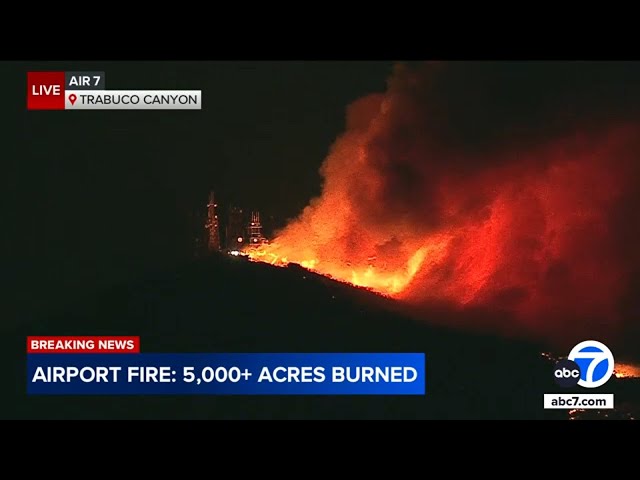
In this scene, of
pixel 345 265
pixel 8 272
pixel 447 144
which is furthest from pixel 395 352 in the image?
pixel 8 272

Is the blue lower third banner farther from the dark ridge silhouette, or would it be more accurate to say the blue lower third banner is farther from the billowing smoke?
the billowing smoke

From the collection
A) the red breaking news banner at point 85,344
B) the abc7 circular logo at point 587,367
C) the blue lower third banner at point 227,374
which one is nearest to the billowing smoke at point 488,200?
the abc7 circular logo at point 587,367

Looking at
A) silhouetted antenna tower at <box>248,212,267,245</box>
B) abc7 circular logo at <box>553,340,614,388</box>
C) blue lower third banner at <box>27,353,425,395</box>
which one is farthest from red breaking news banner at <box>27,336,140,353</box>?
abc7 circular logo at <box>553,340,614,388</box>

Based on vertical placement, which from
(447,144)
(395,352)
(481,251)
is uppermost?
(447,144)

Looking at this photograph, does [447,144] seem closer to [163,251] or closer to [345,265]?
[345,265]

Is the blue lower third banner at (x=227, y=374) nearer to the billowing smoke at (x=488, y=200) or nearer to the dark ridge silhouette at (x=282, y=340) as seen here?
the dark ridge silhouette at (x=282, y=340)
